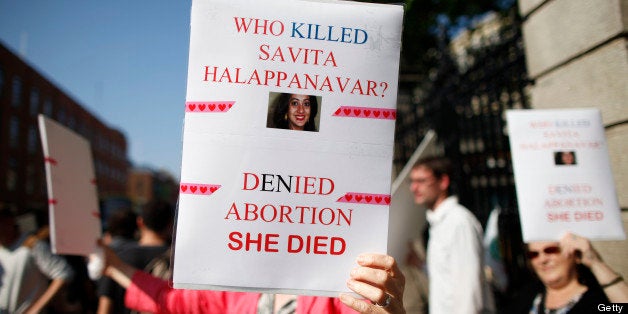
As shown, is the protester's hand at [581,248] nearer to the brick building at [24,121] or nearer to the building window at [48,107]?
the brick building at [24,121]

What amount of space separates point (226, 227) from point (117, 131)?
73.2 metres

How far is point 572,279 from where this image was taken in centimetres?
215

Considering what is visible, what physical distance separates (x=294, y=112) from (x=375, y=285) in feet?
2.22

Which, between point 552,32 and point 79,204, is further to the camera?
point 552,32

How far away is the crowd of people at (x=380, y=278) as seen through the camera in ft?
5.66

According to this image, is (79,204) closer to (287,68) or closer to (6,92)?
(287,68)

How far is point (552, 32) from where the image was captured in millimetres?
2996

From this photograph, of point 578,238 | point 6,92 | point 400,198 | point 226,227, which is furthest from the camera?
point 6,92

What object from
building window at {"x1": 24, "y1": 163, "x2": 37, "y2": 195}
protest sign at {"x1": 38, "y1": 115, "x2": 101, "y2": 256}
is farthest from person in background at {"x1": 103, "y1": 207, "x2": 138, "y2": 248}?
building window at {"x1": 24, "y1": 163, "x2": 37, "y2": 195}

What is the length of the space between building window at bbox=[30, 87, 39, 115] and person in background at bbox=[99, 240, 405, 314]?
4348 cm

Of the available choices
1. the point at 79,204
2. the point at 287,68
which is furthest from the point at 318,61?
the point at 79,204

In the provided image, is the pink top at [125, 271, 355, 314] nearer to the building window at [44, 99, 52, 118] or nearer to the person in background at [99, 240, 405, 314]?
the person in background at [99, 240, 405, 314]

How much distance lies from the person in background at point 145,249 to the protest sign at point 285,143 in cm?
236

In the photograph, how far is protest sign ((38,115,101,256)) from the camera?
2.12 m
